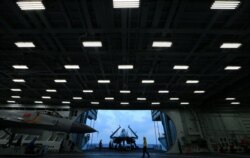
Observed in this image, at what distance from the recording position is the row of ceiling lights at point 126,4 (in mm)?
5586

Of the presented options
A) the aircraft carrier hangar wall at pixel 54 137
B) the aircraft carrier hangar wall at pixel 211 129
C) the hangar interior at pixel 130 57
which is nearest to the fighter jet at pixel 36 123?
the hangar interior at pixel 130 57

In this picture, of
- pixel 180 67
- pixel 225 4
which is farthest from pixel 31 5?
pixel 180 67

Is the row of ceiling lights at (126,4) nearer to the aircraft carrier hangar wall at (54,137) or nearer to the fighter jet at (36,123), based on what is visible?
the fighter jet at (36,123)

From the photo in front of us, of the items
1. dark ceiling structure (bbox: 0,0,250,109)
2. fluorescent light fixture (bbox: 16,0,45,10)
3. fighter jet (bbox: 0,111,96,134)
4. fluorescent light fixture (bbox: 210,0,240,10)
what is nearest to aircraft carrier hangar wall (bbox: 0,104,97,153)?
dark ceiling structure (bbox: 0,0,250,109)

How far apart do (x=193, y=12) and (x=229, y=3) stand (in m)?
1.13

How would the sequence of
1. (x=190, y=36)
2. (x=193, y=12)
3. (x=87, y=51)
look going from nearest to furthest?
(x=193, y=12) → (x=190, y=36) → (x=87, y=51)

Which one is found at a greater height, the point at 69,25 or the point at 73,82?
the point at 73,82

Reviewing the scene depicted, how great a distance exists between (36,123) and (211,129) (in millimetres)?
19265

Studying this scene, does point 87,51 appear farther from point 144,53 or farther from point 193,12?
point 193,12

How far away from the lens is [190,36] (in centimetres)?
755

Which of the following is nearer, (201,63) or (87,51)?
(87,51)

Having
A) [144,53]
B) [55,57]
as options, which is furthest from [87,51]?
[144,53]

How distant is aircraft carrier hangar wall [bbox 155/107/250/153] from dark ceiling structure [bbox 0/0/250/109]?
19.2 ft

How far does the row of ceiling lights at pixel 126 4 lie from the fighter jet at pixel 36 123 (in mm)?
7460
